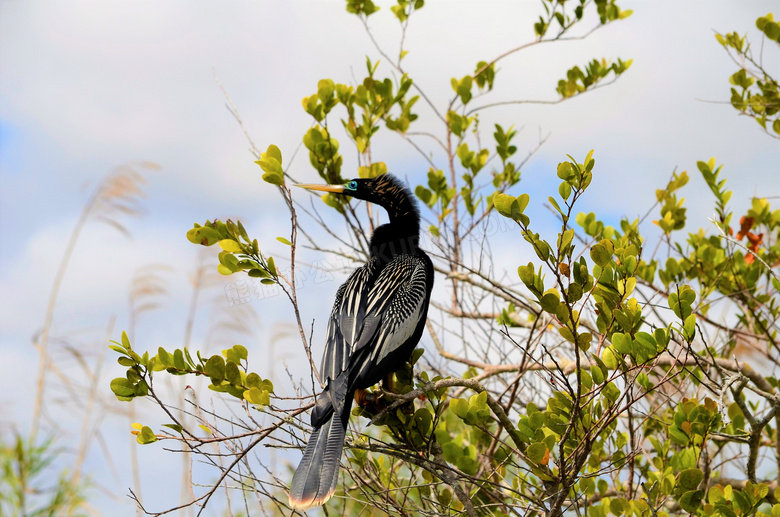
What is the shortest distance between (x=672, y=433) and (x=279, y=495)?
2189 millimetres

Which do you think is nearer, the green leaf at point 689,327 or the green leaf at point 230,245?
the green leaf at point 689,327

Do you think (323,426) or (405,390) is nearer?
(323,426)

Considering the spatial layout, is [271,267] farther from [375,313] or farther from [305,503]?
[305,503]

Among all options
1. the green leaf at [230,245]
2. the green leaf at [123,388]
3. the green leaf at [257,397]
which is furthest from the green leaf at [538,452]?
the green leaf at [123,388]

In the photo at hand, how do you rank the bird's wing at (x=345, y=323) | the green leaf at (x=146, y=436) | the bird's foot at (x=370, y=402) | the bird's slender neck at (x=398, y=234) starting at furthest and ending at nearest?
the bird's slender neck at (x=398, y=234)
the bird's foot at (x=370, y=402)
the bird's wing at (x=345, y=323)
the green leaf at (x=146, y=436)

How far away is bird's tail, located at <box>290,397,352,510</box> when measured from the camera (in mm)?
2227

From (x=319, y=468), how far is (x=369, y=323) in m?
0.65

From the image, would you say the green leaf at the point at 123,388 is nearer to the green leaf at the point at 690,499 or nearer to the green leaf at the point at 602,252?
the green leaf at the point at 602,252

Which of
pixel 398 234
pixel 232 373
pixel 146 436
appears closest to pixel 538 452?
pixel 232 373

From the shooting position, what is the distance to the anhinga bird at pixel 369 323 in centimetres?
227

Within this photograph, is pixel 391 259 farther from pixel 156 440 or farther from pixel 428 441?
pixel 156 440

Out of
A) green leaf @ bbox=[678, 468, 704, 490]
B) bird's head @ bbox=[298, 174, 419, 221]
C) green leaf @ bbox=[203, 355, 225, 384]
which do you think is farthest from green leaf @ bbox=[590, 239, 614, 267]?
bird's head @ bbox=[298, 174, 419, 221]

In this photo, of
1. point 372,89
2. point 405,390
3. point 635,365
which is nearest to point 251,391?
point 405,390

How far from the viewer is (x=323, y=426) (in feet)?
7.68
